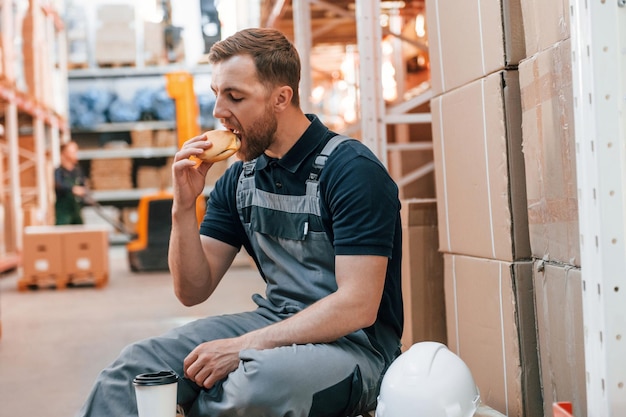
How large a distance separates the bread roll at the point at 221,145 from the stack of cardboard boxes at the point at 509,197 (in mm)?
824

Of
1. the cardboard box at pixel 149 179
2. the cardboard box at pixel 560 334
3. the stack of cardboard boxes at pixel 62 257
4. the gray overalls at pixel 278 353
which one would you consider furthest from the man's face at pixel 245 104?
the cardboard box at pixel 149 179

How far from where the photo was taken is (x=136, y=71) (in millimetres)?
15375

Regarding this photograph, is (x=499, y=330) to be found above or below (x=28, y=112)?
below

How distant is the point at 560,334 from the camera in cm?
222

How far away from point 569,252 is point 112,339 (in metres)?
3.83

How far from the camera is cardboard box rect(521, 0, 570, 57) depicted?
2115 millimetres

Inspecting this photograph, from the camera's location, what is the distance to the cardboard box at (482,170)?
8.16ft

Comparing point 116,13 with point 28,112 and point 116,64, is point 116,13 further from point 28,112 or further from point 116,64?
point 28,112

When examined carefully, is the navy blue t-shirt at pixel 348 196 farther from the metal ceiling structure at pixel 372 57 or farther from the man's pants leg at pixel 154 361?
the metal ceiling structure at pixel 372 57

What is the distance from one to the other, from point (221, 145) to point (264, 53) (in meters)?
0.31

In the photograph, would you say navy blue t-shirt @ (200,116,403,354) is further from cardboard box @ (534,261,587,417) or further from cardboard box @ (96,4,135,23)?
cardboard box @ (96,4,135,23)

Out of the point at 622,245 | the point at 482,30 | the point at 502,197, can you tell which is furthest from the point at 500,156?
the point at 622,245

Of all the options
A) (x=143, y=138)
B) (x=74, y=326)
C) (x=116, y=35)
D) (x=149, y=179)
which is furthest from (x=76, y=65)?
(x=74, y=326)

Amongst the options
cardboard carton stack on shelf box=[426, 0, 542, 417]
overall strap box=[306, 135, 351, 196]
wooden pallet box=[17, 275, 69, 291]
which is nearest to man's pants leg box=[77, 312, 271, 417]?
overall strap box=[306, 135, 351, 196]
